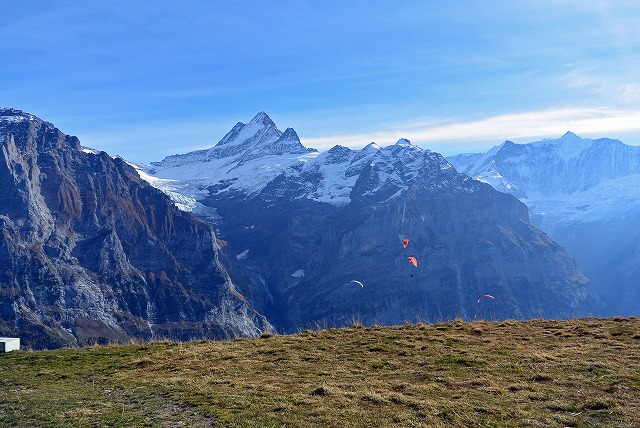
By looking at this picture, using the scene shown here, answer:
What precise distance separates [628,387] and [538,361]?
5187 mm

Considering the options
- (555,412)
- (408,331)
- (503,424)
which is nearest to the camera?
(503,424)

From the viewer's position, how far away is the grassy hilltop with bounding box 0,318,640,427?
21047 mm

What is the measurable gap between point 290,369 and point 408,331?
38.8ft

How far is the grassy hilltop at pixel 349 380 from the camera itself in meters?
21.0

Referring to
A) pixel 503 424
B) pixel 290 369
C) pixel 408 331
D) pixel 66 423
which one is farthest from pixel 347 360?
pixel 66 423

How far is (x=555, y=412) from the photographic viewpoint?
70.1 ft

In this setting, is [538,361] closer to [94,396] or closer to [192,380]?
[192,380]

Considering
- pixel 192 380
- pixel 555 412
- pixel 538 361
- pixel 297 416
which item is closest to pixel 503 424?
pixel 555 412

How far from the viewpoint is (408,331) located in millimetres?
38562

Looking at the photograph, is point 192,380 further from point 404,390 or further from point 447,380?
point 447,380

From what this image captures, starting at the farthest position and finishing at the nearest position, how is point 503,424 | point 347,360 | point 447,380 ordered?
point 347,360 → point 447,380 → point 503,424

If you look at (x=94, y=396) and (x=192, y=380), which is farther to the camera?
(x=192, y=380)

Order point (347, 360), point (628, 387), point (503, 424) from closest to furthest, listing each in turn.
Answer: point (503, 424), point (628, 387), point (347, 360)

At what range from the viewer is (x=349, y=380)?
26422 millimetres
